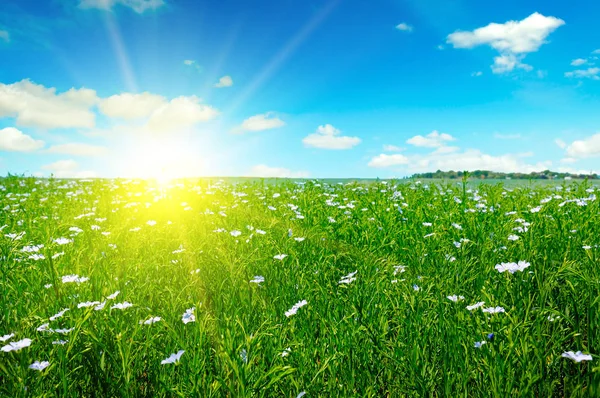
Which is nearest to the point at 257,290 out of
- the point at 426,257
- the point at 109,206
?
the point at 426,257

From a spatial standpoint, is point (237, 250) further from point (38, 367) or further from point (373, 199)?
point (373, 199)

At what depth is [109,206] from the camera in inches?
346

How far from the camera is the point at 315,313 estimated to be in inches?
122

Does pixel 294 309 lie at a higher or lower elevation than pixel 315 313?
higher

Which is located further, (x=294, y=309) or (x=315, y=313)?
(x=315, y=313)

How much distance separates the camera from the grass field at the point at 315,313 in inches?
86.0

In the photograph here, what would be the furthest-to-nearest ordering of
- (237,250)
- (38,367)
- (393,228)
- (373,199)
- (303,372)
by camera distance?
(373,199) < (393,228) < (237,250) < (303,372) < (38,367)

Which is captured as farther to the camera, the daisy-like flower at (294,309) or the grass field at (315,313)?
the daisy-like flower at (294,309)

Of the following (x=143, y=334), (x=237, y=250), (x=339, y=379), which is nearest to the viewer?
(x=339, y=379)

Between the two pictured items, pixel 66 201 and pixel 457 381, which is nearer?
pixel 457 381

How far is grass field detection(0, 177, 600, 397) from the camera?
7.17ft

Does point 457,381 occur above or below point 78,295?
below

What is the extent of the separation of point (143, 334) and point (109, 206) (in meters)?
6.59

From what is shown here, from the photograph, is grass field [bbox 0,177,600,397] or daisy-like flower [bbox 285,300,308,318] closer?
grass field [bbox 0,177,600,397]
